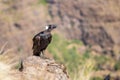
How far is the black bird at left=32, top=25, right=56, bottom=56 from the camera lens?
12953 millimetres

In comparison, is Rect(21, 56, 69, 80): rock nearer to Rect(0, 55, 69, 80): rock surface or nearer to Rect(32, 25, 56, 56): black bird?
Rect(0, 55, 69, 80): rock surface

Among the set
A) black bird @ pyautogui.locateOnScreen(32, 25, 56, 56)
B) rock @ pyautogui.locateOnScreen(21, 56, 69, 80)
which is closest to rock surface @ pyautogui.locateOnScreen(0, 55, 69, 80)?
rock @ pyautogui.locateOnScreen(21, 56, 69, 80)

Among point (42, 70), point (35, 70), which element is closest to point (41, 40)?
point (42, 70)

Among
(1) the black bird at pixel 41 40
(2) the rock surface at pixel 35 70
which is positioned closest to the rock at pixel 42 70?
(2) the rock surface at pixel 35 70

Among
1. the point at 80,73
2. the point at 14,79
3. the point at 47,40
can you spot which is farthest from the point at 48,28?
the point at 14,79

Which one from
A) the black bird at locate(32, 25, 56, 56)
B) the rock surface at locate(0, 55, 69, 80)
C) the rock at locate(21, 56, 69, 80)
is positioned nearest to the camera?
the rock surface at locate(0, 55, 69, 80)

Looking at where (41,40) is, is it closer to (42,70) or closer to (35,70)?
(42,70)

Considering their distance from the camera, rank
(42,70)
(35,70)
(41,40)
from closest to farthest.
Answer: (35,70) → (42,70) → (41,40)

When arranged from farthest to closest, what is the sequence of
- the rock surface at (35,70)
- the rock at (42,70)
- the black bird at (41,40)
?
the black bird at (41,40) < the rock at (42,70) < the rock surface at (35,70)

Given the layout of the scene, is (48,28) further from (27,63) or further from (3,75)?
(3,75)

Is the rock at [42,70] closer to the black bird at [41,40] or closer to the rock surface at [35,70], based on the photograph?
the rock surface at [35,70]

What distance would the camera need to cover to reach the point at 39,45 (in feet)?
43.0

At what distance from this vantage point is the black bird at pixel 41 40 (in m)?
13.0

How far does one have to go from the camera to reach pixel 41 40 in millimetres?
12961
